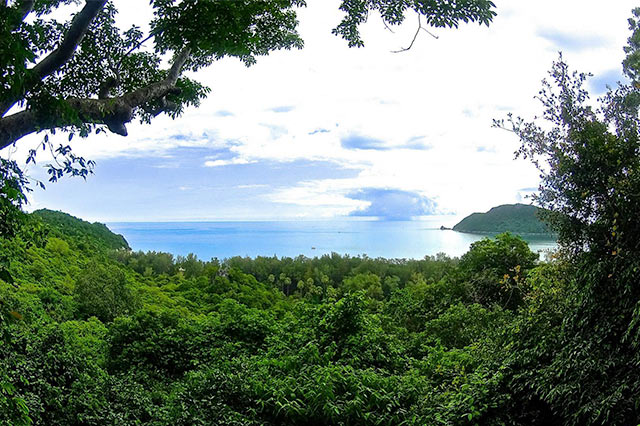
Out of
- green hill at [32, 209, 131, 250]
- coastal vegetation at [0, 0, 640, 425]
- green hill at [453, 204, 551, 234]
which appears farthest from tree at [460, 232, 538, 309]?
green hill at [32, 209, 131, 250]

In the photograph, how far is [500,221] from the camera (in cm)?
1302

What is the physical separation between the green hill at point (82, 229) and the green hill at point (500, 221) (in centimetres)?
Result: 1396

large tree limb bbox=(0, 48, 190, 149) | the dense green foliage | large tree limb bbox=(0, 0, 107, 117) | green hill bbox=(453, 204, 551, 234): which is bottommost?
the dense green foliage

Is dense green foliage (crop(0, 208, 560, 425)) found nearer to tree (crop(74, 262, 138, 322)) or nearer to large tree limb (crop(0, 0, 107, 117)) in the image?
tree (crop(74, 262, 138, 322))

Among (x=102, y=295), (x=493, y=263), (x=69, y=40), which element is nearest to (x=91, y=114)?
(x=69, y=40)

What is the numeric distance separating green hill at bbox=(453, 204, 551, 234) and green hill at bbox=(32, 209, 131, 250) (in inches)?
549

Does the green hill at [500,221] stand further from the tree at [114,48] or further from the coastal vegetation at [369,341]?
Answer: the tree at [114,48]

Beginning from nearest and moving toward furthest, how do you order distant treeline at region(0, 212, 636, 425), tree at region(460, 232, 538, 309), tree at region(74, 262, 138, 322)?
distant treeline at region(0, 212, 636, 425) < tree at region(74, 262, 138, 322) < tree at region(460, 232, 538, 309)

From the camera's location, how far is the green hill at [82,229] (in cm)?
1723

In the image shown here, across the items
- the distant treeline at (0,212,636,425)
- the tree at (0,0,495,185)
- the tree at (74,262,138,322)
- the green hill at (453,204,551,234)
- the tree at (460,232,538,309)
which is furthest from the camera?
the green hill at (453,204,551,234)

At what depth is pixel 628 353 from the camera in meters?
4.04

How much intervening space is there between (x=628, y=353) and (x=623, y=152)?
1.97 meters

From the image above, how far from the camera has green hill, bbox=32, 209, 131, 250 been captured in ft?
56.5

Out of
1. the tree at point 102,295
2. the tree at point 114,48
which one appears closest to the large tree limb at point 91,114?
the tree at point 114,48
